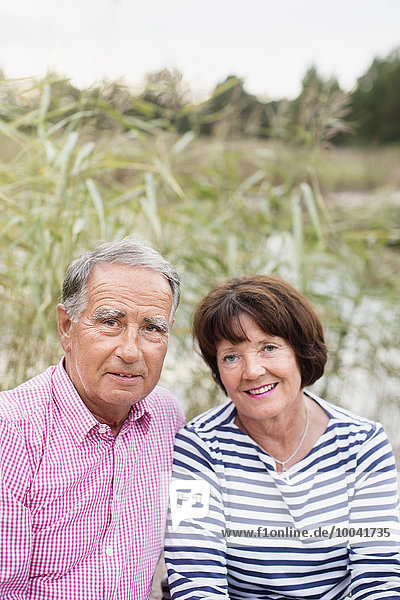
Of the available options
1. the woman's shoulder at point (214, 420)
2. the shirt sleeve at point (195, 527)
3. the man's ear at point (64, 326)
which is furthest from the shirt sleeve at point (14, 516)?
the woman's shoulder at point (214, 420)

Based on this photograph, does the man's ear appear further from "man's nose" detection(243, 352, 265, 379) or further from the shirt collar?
"man's nose" detection(243, 352, 265, 379)

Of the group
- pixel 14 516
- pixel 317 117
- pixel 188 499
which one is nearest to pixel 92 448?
pixel 14 516

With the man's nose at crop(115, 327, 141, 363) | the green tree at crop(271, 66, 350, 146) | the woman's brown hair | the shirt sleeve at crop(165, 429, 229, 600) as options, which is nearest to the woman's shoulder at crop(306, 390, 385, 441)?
the woman's brown hair

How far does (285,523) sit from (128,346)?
0.67 m

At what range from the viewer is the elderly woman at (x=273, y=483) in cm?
152

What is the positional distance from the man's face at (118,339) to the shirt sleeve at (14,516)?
22cm

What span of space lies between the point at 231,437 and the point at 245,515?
22 cm

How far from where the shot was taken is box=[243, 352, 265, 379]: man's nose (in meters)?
1.56

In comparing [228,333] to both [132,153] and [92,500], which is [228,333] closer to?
[92,500]

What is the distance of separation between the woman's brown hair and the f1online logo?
1.28 feet

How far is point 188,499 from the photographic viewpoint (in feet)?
5.15

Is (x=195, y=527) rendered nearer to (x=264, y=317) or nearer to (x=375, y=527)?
(x=375, y=527)

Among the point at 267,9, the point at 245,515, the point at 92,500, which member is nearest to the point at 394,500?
the point at 245,515

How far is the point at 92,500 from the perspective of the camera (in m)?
1.39
